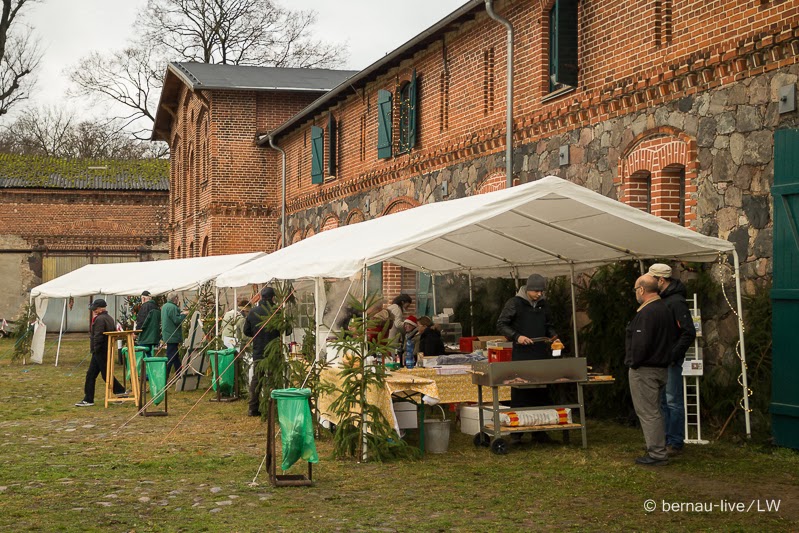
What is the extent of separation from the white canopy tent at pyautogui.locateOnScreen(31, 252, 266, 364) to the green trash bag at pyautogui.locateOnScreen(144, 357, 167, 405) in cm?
456

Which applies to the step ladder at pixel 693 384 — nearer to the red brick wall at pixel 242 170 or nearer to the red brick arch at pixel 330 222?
the red brick arch at pixel 330 222

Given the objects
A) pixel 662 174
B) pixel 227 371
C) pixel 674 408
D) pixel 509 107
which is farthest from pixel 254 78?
pixel 674 408

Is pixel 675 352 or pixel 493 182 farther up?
pixel 493 182

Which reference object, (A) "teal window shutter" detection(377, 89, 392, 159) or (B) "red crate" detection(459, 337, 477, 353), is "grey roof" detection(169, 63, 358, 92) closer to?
(A) "teal window shutter" detection(377, 89, 392, 159)

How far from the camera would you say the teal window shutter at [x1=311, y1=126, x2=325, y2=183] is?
77.4ft

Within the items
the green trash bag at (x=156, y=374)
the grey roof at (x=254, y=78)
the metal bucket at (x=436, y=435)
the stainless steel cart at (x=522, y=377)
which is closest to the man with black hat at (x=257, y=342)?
the green trash bag at (x=156, y=374)

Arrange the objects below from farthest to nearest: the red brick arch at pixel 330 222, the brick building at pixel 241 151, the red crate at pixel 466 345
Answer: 1. the brick building at pixel 241 151
2. the red brick arch at pixel 330 222
3. the red crate at pixel 466 345

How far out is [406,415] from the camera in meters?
9.62

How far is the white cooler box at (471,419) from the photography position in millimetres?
10155

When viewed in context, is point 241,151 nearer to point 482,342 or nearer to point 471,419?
point 482,342

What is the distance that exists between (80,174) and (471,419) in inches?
1175

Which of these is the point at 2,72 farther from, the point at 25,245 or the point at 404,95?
the point at 404,95

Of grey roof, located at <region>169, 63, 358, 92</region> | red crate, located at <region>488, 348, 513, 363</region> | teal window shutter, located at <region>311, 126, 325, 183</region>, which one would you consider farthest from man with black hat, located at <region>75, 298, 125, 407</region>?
grey roof, located at <region>169, 63, 358, 92</region>

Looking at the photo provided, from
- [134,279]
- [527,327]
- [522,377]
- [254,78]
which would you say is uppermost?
[254,78]
